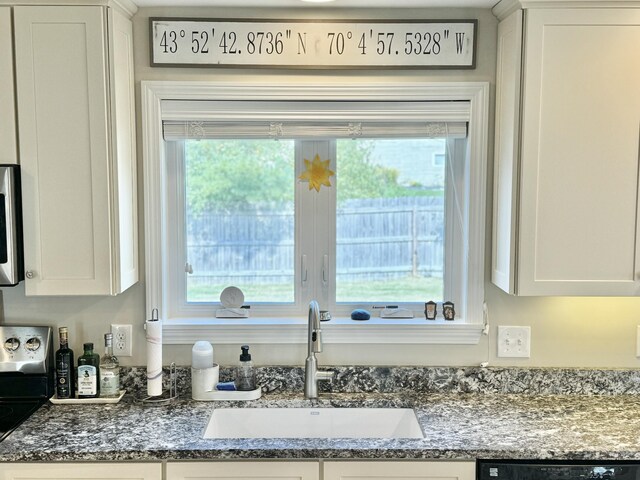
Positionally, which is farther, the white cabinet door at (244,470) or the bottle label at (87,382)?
the bottle label at (87,382)

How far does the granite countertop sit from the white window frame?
0.24 metres

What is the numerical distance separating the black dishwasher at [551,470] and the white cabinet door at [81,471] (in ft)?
3.27

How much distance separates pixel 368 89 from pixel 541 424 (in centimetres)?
131

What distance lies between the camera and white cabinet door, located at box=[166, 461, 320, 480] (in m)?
1.88

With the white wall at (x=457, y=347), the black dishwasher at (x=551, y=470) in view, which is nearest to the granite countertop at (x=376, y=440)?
the black dishwasher at (x=551, y=470)

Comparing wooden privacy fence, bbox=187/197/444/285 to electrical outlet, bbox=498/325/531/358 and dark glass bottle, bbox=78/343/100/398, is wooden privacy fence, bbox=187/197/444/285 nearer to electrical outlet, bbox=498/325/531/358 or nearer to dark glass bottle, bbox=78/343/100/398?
electrical outlet, bbox=498/325/531/358

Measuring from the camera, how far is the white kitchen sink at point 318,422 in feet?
7.41

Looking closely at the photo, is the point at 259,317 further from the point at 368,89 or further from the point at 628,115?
the point at 628,115

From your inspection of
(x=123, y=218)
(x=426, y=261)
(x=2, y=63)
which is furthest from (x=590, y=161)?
(x=2, y=63)

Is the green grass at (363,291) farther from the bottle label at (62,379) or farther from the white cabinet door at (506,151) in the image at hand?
the bottle label at (62,379)

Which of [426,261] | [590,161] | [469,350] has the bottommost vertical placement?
[469,350]

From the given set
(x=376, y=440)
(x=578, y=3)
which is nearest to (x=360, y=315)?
(x=376, y=440)

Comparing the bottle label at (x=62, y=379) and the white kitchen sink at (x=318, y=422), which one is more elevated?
the bottle label at (x=62, y=379)

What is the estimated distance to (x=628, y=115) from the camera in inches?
81.7
